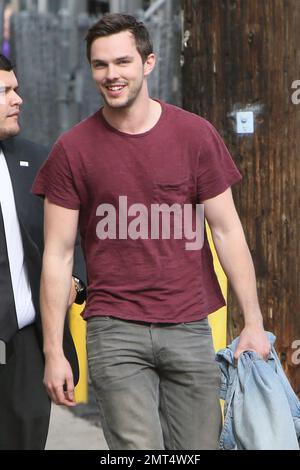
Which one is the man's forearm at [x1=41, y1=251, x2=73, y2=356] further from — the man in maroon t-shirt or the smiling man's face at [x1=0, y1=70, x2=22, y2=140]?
the smiling man's face at [x1=0, y1=70, x2=22, y2=140]

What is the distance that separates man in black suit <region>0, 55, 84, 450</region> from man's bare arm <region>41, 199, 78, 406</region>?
40 cm


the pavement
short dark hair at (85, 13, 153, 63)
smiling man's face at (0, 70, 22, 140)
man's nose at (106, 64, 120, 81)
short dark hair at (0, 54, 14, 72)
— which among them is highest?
short dark hair at (85, 13, 153, 63)

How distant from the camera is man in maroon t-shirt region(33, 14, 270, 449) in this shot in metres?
3.83

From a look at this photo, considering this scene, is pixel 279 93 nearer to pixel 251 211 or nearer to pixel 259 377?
pixel 251 211

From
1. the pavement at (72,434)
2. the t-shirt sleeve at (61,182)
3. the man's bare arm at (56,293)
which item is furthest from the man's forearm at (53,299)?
the pavement at (72,434)

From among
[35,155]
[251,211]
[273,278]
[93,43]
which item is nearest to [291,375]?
[273,278]

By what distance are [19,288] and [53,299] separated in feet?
1.55

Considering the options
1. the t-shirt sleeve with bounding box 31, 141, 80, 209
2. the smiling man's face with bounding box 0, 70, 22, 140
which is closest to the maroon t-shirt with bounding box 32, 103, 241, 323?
the t-shirt sleeve with bounding box 31, 141, 80, 209

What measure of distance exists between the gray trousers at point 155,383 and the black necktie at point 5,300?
481 mm

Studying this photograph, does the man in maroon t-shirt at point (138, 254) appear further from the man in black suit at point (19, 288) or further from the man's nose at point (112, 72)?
the man in black suit at point (19, 288)

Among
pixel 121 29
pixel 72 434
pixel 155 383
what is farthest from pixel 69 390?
pixel 72 434

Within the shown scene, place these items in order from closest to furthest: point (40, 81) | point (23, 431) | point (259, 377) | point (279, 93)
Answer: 1. point (259, 377)
2. point (23, 431)
3. point (279, 93)
4. point (40, 81)

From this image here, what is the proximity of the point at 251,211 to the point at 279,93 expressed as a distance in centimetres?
60
